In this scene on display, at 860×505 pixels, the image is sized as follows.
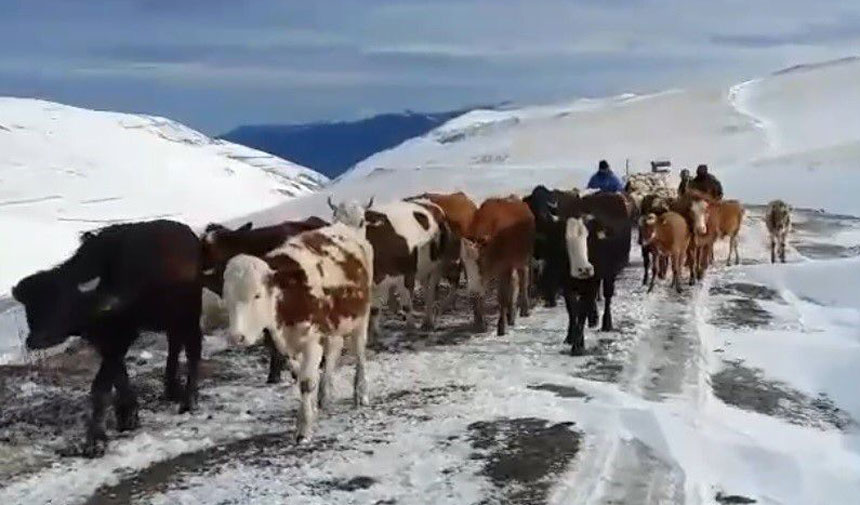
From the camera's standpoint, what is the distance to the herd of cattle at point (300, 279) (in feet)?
29.6

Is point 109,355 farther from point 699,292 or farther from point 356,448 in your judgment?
point 699,292

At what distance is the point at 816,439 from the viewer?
9.76 m

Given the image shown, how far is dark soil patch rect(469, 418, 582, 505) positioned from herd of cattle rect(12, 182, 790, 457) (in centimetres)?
148

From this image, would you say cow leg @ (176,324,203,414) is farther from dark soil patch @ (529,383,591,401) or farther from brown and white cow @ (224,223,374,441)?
dark soil patch @ (529,383,591,401)

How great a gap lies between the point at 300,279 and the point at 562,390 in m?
3.11

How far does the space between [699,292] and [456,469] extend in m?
10.5

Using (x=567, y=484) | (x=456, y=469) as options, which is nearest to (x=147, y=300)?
(x=456, y=469)

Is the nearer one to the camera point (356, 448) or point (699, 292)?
point (356, 448)

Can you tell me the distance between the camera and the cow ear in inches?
363

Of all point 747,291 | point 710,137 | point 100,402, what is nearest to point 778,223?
point 747,291

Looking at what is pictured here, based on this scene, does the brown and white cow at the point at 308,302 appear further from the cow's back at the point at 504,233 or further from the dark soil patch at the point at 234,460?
the cow's back at the point at 504,233

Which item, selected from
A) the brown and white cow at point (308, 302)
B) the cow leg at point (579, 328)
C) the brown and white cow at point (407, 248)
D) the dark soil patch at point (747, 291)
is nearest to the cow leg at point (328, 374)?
the brown and white cow at point (308, 302)

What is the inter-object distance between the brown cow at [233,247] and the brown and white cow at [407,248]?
2.85 feet

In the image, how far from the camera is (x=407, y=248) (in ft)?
44.1
